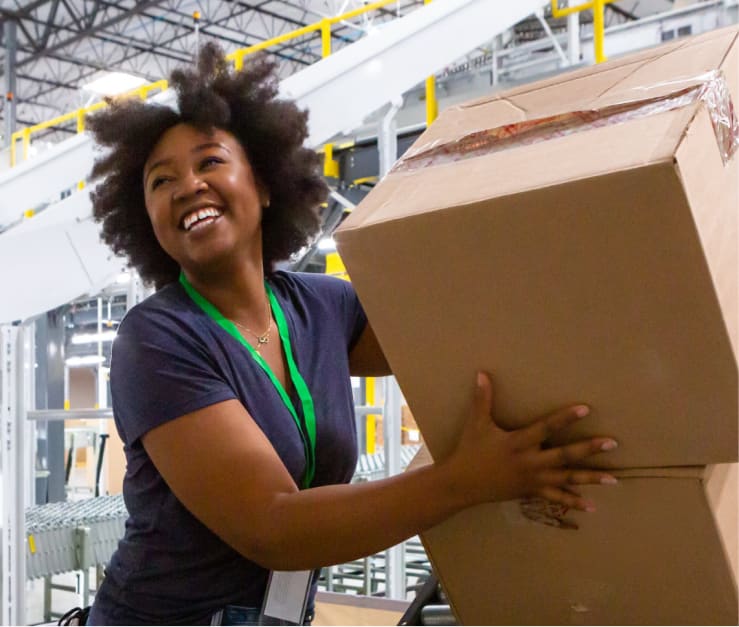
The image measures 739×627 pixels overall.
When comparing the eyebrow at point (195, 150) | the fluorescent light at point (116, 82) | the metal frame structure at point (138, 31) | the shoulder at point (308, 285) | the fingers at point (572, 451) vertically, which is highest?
the metal frame structure at point (138, 31)

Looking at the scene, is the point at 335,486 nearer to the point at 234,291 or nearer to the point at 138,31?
the point at 234,291

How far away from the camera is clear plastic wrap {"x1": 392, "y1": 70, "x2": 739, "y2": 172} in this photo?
0.86 meters

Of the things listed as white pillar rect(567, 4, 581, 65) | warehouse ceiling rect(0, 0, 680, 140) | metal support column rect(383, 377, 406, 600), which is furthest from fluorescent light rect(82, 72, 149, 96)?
metal support column rect(383, 377, 406, 600)

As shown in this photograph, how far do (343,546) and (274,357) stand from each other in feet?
1.38

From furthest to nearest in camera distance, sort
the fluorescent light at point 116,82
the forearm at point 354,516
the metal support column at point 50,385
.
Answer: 1. the fluorescent light at point 116,82
2. the metal support column at point 50,385
3. the forearm at point 354,516

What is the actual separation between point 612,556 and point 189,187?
0.86 meters

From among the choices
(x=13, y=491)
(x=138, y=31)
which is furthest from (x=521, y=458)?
(x=138, y=31)

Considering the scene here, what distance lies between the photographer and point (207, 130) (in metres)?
1.46

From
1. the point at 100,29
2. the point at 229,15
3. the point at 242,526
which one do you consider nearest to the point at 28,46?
the point at 100,29

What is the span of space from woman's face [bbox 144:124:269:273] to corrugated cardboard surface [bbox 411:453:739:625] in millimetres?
499

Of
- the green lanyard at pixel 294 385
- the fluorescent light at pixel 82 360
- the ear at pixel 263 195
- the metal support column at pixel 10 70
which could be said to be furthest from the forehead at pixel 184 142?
the fluorescent light at pixel 82 360

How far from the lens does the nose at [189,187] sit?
1.30 meters

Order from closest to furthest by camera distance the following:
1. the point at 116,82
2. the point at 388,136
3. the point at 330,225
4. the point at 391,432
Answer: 1. the point at 388,136
2. the point at 391,432
3. the point at 330,225
4. the point at 116,82

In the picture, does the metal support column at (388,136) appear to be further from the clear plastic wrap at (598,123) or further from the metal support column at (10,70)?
the metal support column at (10,70)
